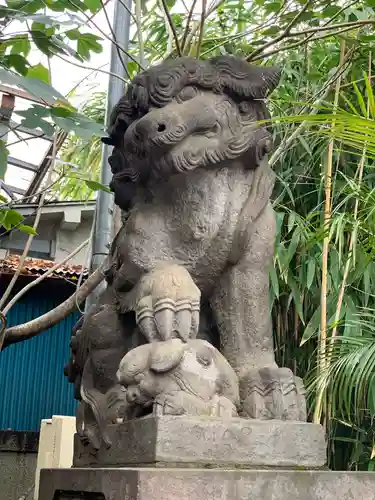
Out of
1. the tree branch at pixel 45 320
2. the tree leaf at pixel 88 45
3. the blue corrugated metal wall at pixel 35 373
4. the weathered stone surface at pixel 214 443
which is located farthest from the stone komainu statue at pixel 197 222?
the blue corrugated metal wall at pixel 35 373

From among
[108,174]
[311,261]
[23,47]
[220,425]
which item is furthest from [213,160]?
[108,174]

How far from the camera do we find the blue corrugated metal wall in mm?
5762

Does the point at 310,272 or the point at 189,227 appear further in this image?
the point at 310,272

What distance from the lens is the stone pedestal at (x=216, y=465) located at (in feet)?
4.56

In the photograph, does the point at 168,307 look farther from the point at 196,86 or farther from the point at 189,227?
the point at 196,86

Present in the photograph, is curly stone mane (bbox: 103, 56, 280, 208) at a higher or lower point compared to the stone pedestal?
higher

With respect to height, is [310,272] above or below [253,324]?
above

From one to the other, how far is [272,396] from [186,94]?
850mm

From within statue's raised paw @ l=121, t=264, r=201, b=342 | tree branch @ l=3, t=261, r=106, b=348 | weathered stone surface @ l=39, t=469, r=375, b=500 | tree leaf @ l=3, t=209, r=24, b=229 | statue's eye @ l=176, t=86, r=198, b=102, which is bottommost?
weathered stone surface @ l=39, t=469, r=375, b=500

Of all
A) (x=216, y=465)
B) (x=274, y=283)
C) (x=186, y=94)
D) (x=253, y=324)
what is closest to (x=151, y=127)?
(x=186, y=94)

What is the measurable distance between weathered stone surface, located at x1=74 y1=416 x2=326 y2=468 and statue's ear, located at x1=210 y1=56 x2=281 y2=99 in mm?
920

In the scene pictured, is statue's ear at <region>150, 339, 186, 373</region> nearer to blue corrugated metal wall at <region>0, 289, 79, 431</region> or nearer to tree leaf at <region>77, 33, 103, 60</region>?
tree leaf at <region>77, 33, 103, 60</region>

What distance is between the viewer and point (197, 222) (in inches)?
71.2

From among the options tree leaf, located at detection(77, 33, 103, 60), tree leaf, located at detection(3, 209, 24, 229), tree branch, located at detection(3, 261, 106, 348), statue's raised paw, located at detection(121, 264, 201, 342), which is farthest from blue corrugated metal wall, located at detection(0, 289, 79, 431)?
statue's raised paw, located at detection(121, 264, 201, 342)
